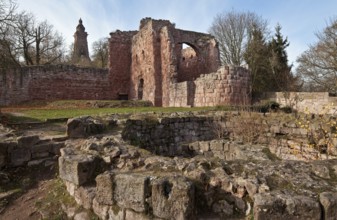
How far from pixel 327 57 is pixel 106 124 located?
22.0 meters

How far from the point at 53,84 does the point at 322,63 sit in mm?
22143

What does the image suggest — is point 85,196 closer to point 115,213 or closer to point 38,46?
point 115,213

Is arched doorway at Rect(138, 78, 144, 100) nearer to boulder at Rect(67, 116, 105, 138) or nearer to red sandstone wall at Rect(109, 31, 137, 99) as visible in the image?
red sandstone wall at Rect(109, 31, 137, 99)

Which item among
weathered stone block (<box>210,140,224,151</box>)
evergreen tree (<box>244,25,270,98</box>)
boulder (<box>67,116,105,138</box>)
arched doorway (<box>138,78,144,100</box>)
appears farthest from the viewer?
evergreen tree (<box>244,25,270,98</box>)

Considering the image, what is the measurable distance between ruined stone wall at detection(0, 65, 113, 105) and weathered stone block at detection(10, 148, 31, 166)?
606 inches

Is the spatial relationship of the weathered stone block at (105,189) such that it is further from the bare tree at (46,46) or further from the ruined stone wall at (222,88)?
the bare tree at (46,46)

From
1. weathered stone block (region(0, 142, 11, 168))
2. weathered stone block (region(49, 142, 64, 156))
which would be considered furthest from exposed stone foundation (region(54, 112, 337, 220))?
weathered stone block (region(0, 142, 11, 168))

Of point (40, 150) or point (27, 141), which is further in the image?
point (40, 150)

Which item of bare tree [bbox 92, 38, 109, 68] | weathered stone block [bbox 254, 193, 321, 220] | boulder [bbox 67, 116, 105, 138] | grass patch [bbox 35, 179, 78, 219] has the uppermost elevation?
bare tree [bbox 92, 38, 109, 68]

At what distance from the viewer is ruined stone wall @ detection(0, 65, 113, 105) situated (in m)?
19.8

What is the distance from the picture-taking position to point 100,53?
4191cm

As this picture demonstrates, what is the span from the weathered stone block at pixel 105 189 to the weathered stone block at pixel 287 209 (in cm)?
176

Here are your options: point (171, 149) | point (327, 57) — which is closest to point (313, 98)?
point (327, 57)

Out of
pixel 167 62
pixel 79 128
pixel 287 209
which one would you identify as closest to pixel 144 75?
pixel 167 62
